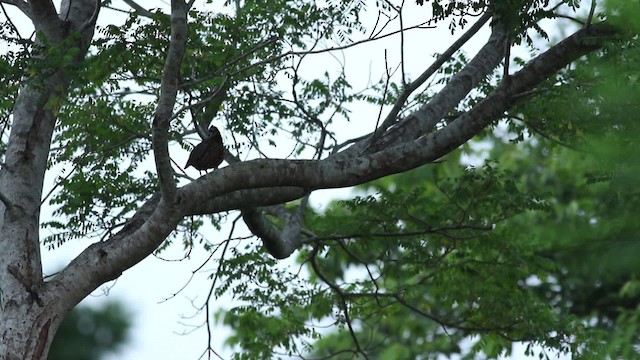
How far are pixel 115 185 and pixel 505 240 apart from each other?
361 centimetres

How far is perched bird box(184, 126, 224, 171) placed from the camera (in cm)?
695

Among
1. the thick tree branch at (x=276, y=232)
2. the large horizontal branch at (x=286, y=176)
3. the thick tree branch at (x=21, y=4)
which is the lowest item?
the large horizontal branch at (x=286, y=176)

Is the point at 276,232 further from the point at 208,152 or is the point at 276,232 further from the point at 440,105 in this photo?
the point at 440,105

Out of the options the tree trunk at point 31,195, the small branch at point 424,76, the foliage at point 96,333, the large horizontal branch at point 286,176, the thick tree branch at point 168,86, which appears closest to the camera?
the foliage at point 96,333

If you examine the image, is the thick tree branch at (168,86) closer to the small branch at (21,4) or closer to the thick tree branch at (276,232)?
the thick tree branch at (276,232)

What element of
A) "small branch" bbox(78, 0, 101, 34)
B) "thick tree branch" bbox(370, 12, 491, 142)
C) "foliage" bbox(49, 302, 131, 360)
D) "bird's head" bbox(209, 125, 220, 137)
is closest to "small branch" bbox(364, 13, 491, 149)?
"thick tree branch" bbox(370, 12, 491, 142)

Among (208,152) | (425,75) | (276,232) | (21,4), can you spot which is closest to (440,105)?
(425,75)

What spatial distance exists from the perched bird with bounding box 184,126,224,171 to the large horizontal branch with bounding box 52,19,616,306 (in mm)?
739

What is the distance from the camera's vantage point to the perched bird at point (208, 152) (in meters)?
6.95

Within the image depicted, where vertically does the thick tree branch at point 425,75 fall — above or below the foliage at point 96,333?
above

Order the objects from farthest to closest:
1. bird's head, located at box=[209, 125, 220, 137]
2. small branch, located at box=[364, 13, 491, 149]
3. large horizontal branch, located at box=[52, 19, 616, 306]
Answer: bird's head, located at box=[209, 125, 220, 137] < small branch, located at box=[364, 13, 491, 149] < large horizontal branch, located at box=[52, 19, 616, 306]

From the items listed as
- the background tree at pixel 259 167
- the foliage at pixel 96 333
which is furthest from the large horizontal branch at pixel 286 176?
the foliage at pixel 96 333

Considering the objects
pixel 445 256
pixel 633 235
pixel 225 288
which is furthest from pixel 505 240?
pixel 633 235

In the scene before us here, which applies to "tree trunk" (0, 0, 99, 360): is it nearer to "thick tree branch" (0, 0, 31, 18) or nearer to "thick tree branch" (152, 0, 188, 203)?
"thick tree branch" (0, 0, 31, 18)
